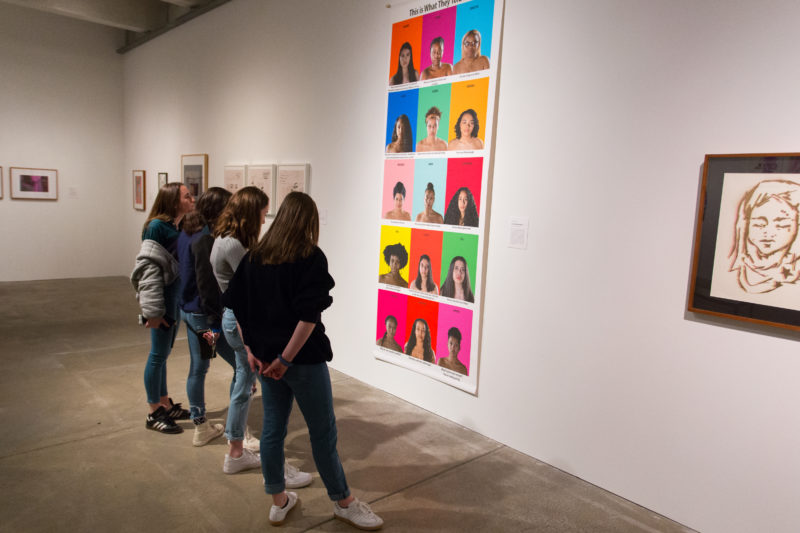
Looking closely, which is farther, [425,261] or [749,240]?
[425,261]

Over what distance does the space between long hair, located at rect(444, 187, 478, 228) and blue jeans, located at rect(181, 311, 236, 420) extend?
5.59ft

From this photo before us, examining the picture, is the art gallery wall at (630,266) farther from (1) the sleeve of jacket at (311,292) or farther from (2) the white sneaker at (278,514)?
(1) the sleeve of jacket at (311,292)

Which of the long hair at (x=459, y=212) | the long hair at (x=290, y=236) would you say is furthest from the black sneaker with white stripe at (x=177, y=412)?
the long hair at (x=459, y=212)

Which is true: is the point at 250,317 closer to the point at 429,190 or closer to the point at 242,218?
the point at 242,218

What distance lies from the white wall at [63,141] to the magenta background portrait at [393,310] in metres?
6.76

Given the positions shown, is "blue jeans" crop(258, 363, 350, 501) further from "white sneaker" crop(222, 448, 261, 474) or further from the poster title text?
the poster title text

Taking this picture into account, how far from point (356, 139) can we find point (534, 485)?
9.81ft

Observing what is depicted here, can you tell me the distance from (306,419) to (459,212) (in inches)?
74.6

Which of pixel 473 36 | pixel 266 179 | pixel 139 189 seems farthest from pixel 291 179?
pixel 139 189

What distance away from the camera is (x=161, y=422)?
3.47 metres

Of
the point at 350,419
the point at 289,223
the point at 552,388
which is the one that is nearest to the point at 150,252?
the point at 289,223

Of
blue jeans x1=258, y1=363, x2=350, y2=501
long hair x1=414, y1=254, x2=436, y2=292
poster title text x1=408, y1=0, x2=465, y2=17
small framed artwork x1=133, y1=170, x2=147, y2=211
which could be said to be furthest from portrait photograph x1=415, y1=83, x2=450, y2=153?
small framed artwork x1=133, y1=170, x2=147, y2=211

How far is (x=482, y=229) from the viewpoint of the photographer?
3543 mm

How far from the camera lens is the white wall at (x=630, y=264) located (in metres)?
2.41
